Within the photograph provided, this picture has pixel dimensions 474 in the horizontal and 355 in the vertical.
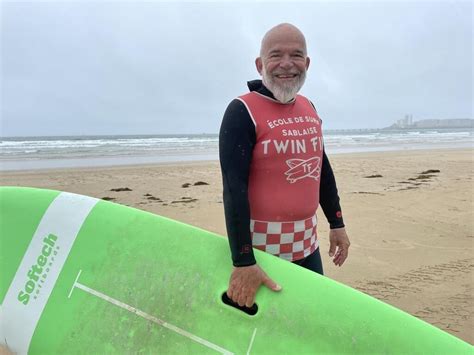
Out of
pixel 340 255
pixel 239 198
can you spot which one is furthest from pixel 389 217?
pixel 239 198

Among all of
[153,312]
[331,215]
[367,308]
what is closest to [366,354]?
[367,308]

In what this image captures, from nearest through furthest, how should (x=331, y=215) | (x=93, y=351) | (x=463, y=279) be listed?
(x=93, y=351) → (x=331, y=215) → (x=463, y=279)

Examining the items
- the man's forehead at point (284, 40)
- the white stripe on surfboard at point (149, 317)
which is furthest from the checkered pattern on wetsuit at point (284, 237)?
the man's forehead at point (284, 40)

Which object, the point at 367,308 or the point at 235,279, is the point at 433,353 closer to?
the point at 367,308

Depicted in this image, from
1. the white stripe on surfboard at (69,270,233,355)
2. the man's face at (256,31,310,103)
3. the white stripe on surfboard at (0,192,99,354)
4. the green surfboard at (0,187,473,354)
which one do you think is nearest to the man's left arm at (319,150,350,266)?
the green surfboard at (0,187,473,354)

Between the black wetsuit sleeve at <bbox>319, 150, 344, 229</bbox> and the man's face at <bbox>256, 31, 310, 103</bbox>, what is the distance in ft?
1.72

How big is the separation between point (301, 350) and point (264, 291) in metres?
0.27

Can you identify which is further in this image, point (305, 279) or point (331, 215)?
point (331, 215)

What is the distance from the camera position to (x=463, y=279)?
3.32 m

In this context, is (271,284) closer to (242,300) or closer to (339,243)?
(242,300)

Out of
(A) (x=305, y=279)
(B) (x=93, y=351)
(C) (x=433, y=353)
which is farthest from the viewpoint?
(B) (x=93, y=351)

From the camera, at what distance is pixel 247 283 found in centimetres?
148

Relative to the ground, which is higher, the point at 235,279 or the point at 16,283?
the point at 235,279

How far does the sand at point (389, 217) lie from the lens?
308 centimetres
